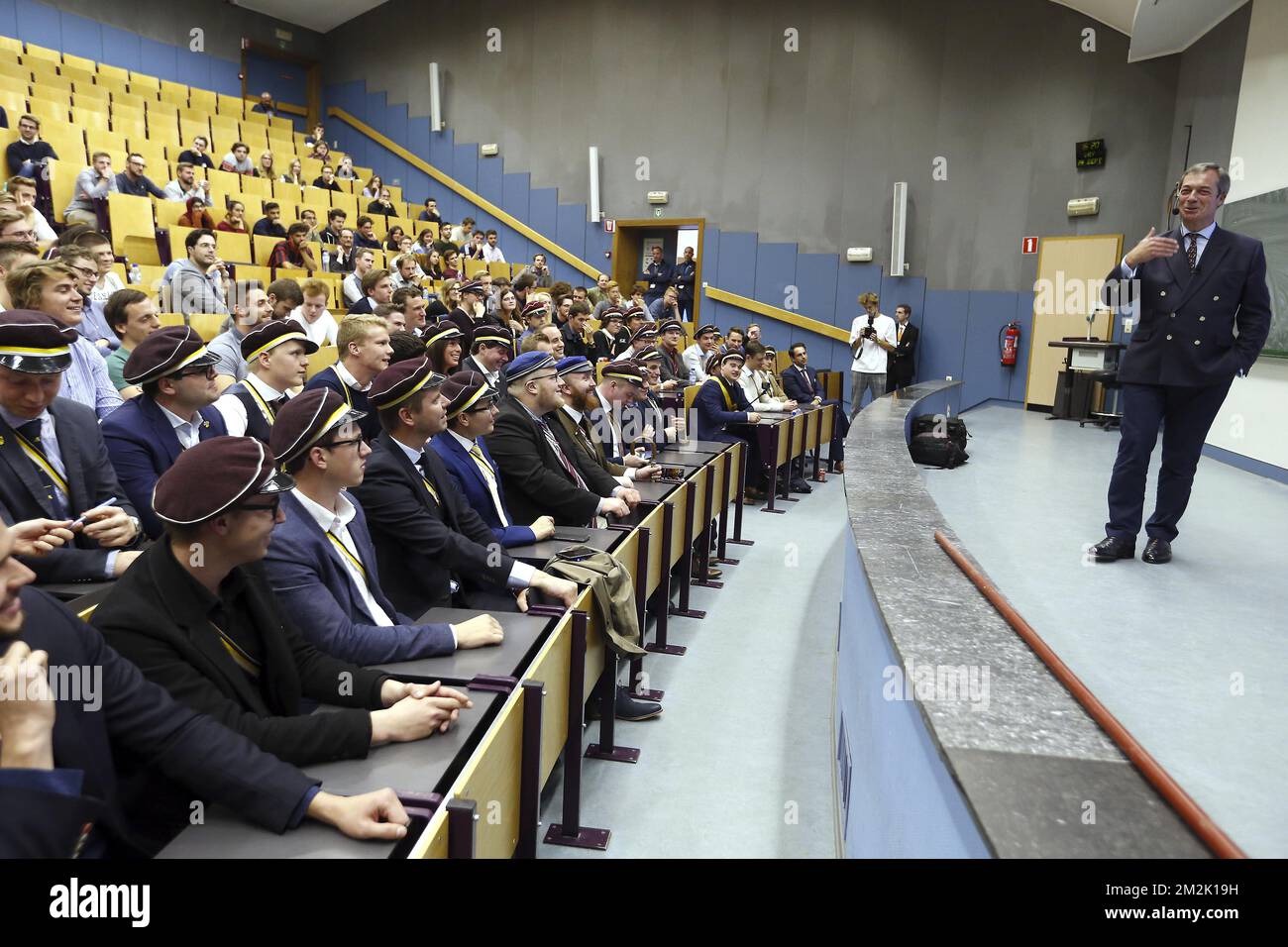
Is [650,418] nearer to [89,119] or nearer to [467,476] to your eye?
[467,476]

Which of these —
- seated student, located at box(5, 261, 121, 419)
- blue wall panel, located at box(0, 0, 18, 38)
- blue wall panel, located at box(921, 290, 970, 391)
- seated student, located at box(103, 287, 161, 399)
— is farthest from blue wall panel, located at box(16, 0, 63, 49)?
blue wall panel, located at box(921, 290, 970, 391)

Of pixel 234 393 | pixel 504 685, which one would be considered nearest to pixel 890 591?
pixel 504 685

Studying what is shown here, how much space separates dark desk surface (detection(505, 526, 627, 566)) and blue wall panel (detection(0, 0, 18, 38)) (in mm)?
11638

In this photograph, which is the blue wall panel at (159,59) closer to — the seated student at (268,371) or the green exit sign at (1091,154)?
the seated student at (268,371)

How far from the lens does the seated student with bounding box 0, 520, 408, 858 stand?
1.02m

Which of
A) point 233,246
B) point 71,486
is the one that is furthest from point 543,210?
point 71,486

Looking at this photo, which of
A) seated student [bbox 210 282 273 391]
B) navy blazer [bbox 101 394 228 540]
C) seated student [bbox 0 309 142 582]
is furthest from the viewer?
seated student [bbox 210 282 273 391]

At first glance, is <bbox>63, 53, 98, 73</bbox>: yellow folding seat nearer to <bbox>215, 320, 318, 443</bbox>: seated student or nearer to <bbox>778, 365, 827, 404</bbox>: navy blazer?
<bbox>778, 365, 827, 404</bbox>: navy blazer

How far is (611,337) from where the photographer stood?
25.6 feet

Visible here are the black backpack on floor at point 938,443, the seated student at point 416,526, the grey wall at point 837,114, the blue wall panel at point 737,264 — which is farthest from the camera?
the blue wall panel at point 737,264

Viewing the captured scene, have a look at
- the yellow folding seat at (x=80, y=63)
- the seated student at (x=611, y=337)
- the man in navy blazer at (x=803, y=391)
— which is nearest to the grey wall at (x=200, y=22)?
the yellow folding seat at (x=80, y=63)

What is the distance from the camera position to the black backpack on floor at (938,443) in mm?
5191

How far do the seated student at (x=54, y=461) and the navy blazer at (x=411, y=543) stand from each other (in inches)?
23.7

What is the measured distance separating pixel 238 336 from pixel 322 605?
2777mm
